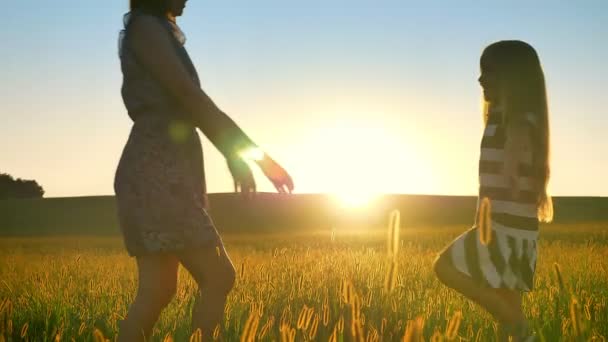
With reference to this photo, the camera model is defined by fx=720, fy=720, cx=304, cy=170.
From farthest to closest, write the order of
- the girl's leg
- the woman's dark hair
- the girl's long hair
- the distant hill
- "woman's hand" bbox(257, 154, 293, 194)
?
the distant hill → the girl's long hair → the girl's leg → the woman's dark hair → "woman's hand" bbox(257, 154, 293, 194)

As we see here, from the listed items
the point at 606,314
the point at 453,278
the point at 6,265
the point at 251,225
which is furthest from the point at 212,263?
the point at 251,225

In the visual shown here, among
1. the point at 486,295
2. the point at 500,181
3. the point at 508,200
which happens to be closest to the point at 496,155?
the point at 500,181

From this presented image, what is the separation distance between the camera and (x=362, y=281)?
575cm

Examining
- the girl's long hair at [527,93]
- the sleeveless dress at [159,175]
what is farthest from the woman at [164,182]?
the girl's long hair at [527,93]

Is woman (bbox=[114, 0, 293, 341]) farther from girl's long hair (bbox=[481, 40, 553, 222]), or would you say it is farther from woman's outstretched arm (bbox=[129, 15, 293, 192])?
girl's long hair (bbox=[481, 40, 553, 222])

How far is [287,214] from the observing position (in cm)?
4222

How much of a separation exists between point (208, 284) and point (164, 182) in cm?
43

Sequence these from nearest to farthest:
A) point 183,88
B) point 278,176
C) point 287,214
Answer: point 278,176 → point 183,88 → point 287,214

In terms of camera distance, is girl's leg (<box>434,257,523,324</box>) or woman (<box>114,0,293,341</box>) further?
girl's leg (<box>434,257,523,324</box>)

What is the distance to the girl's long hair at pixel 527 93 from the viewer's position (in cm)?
372

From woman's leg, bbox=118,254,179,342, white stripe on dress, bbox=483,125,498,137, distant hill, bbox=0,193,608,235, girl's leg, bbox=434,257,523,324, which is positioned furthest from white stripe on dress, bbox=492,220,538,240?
distant hill, bbox=0,193,608,235

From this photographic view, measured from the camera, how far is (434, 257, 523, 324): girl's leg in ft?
11.8

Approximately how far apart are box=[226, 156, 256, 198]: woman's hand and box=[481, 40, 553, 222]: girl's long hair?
1.67m

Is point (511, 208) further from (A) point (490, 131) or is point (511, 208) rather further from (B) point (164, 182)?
(B) point (164, 182)
